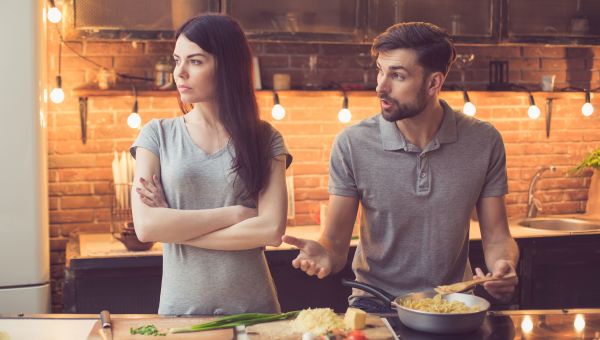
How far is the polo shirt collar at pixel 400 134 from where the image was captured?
261cm

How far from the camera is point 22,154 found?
3.42 meters

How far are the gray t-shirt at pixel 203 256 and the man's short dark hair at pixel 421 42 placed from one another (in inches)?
23.8

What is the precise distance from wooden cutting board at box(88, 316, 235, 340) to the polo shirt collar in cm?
86

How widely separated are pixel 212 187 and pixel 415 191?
2.08ft

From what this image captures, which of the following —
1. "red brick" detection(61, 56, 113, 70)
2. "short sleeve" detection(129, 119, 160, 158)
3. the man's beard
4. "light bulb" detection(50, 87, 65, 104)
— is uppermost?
"red brick" detection(61, 56, 113, 70)

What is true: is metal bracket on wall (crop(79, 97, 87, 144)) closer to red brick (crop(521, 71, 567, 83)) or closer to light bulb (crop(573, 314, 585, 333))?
red brick (crop(521, 71, 567, 83))

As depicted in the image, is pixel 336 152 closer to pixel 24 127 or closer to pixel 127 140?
pixel 24 127

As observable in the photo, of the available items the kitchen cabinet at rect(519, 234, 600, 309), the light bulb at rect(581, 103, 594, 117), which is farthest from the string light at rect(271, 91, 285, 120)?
the light bulb at rect(581, 103, 594, 117)

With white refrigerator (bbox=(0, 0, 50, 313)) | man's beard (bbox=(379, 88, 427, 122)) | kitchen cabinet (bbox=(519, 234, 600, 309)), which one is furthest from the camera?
kitchen cabinet (bbox=(519, 234, 600, 309))

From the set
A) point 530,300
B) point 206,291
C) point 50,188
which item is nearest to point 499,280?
point 206,291

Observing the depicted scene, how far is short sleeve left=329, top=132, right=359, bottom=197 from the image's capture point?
8.63 feet

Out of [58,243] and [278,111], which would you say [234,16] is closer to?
[278,111]

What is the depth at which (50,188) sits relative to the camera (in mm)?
4199

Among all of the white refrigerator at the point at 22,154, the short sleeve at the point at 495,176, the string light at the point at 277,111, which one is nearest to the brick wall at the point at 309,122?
the string light at the point at 277,111
